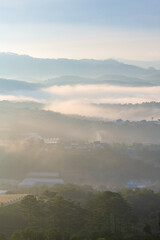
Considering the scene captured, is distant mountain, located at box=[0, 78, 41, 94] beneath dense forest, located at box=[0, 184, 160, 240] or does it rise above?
above

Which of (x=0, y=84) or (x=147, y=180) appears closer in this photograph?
(x=147, y=180)

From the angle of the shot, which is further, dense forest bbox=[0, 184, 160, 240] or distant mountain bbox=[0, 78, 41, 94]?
distant mountain bbox=[0, 78, 41, 94]

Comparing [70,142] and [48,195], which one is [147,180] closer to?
[70,142]

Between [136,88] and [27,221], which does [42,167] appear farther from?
[136,88]

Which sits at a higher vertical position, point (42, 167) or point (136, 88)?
point (136, 88)

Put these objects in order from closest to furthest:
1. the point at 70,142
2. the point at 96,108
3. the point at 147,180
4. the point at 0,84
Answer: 1. the point at 147,180
2. the point at 70,142
3. the point at 96,108
4. the point at 0,84

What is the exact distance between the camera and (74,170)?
48.4 meters

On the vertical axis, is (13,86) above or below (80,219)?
above

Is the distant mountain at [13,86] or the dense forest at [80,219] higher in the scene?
the distant mountain at [13,86]

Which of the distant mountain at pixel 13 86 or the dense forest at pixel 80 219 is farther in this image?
the distant mountain at pixel 13 86

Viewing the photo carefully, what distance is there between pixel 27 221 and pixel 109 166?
89.5 ft

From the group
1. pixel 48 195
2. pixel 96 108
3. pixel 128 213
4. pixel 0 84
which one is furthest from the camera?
pixel 0 84

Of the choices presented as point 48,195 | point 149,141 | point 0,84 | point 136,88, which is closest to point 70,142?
point 149,141

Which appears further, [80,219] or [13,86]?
[13,86]
